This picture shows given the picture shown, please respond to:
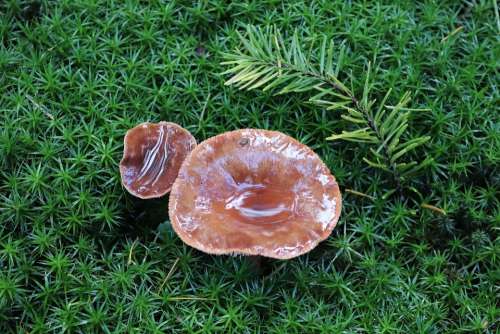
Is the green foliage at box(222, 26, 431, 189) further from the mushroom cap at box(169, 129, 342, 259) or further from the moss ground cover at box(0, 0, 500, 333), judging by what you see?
the mushroom cap at box(169, 129, 342, 259)

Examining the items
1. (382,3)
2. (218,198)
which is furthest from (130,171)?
(382,3)

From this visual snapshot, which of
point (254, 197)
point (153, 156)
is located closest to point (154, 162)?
point (153, 156)

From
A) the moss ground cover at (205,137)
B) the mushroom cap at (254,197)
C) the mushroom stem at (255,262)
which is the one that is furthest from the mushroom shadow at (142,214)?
the mushroom stem at (255,262)

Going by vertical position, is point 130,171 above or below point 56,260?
above

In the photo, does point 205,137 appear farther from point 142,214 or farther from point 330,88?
point 330,88

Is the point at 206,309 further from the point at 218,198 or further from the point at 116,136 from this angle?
the point at 116,136

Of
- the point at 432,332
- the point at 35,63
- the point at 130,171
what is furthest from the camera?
the point at 35,63
